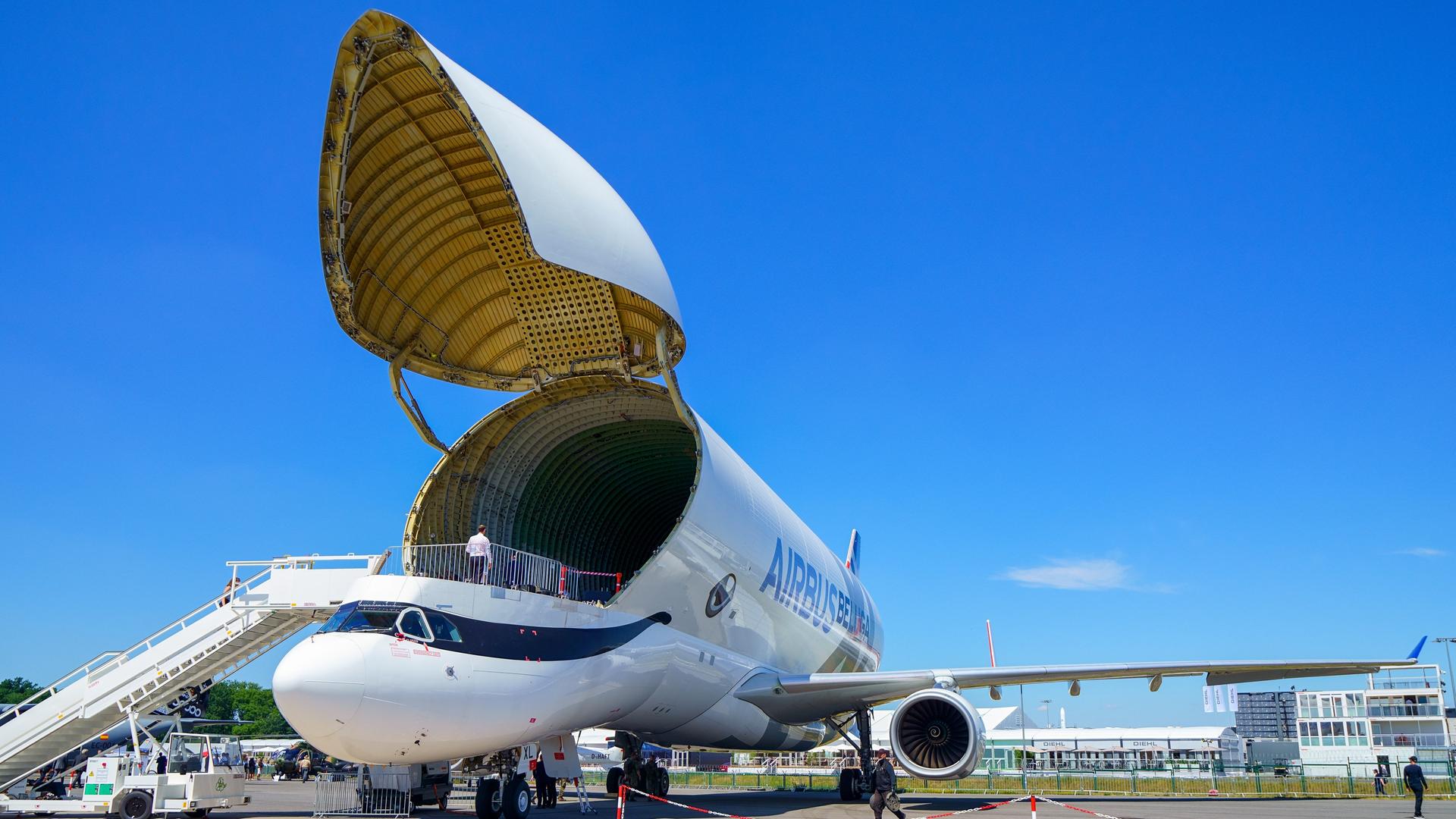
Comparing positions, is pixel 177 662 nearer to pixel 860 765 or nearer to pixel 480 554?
pixel 480 554

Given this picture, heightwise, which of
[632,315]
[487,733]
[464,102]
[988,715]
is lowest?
[988,715]

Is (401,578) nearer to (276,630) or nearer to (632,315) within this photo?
(632,315)

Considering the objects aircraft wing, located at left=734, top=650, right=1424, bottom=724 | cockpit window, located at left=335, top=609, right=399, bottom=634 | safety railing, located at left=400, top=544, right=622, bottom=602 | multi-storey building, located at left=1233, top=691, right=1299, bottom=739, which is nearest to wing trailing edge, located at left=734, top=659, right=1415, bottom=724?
aircraft wing, located at left=734, top=650, right=1424, bottom=724

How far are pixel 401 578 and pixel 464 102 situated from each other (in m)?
6.10

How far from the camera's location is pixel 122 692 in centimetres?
1859

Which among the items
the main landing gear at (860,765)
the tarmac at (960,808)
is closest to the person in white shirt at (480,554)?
the tarmac at (960,808)

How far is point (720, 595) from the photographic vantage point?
17.7 meters

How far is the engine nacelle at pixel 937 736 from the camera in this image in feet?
55.4

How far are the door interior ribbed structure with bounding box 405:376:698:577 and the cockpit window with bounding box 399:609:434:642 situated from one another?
16.5ft

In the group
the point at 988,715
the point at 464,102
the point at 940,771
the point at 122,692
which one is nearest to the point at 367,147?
the point at 464,102

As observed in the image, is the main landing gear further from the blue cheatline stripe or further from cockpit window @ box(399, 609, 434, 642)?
cockpit window @ box(399, 609, 434, 642)

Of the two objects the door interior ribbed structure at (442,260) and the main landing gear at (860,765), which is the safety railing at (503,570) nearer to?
the door interior ribbed structure at (442,260)

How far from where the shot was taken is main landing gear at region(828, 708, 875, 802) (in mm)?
20406

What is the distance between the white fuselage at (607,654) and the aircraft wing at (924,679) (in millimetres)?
599
